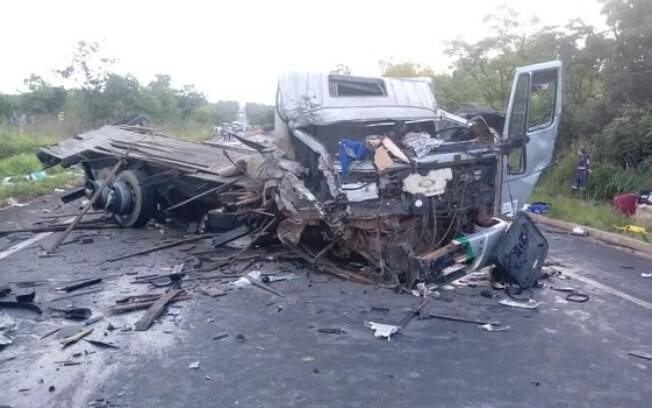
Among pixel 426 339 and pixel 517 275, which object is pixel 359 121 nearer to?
pixel 517 275

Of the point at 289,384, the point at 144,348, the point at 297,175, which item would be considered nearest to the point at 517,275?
the point at 297,175

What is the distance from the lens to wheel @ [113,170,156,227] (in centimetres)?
954

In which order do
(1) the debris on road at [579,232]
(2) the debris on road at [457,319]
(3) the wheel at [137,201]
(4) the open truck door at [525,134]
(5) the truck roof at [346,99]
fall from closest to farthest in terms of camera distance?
(2) the debris on road at [457,319]
(4) the open truck door at [525,134]
(5) the truck roof at [346,99]
(3) the wheel at [137,201]
(1) the debris on road at [579,232]

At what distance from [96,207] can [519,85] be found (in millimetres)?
7245

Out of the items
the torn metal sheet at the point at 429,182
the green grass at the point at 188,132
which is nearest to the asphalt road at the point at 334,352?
the torn metal sheet at the point at 429,182

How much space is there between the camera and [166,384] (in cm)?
402

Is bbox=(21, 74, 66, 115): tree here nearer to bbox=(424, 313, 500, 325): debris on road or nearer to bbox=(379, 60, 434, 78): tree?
bbox=(379, 60, 434, 78): tree

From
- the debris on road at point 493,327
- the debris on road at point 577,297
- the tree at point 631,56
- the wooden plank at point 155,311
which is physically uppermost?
the tree at point 631,56

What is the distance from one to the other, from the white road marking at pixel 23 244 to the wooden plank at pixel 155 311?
3061mm

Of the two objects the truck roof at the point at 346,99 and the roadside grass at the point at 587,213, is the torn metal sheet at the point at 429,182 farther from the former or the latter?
the roadside grass at the point at 587,213

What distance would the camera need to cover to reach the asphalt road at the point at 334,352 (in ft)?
12.8

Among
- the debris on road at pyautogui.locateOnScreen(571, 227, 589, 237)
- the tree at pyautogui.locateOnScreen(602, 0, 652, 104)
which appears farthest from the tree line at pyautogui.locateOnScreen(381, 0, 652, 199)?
the debris on road at pyautogui.locateOnScreen(571, 227, 589, 237)

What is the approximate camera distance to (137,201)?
31.4 feet

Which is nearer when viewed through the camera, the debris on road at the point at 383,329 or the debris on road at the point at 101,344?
the debris on road at the point at 101,344
